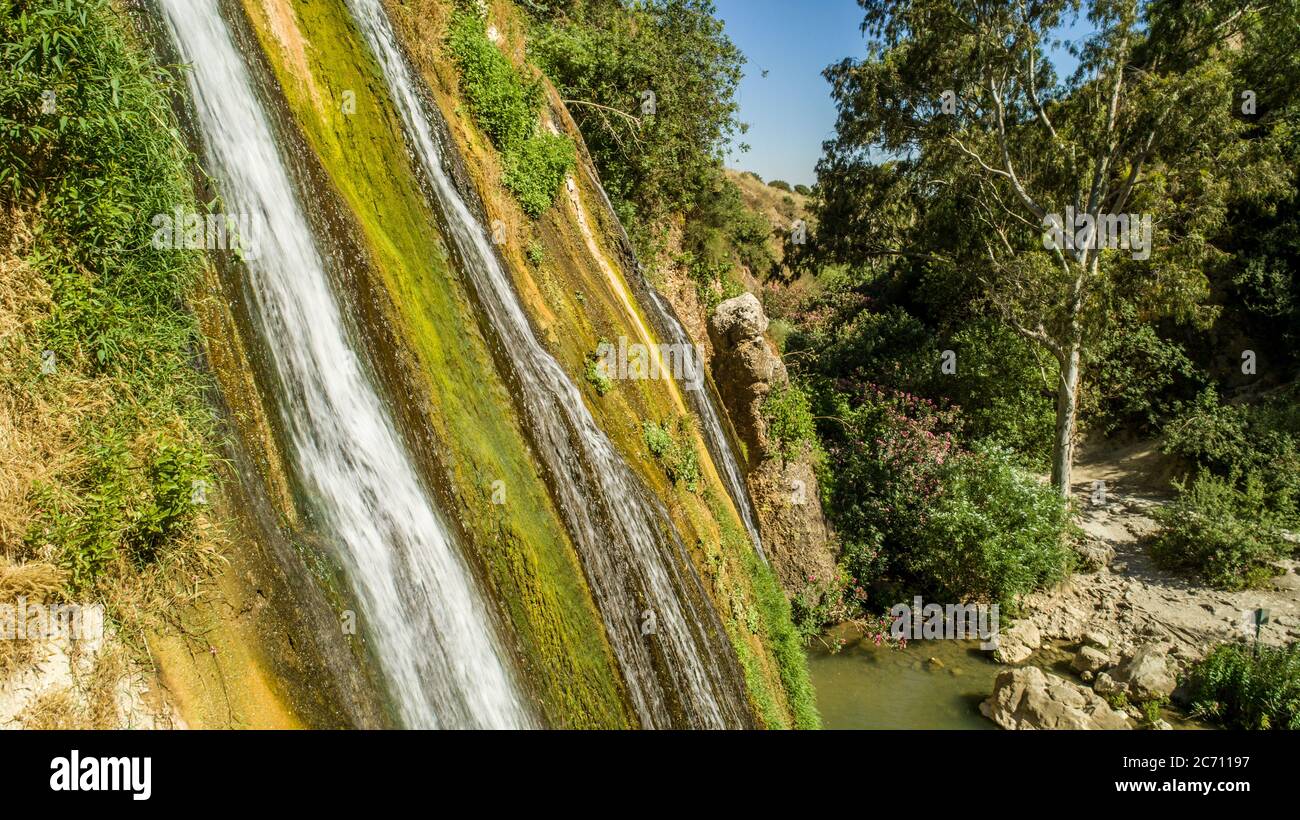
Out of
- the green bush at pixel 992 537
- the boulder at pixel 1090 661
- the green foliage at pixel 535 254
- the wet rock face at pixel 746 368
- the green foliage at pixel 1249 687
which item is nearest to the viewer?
the green foliage at pixel 535 254

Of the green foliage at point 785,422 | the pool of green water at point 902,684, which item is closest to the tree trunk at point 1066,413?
the pool of green water at point 902,684

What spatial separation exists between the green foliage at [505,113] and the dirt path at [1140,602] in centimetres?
1243

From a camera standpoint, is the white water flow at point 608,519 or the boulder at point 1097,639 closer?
the white water flow at point 608,519

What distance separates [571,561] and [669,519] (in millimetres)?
2891

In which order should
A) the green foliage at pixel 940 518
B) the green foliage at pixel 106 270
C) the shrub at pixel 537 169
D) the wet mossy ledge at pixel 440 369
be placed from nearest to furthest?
the green foliage at pixel 106 270 → the wet mossy ledge at pixel 440 369 → the shrub at pixel 537 169 → the green foliage at pixel 940 518

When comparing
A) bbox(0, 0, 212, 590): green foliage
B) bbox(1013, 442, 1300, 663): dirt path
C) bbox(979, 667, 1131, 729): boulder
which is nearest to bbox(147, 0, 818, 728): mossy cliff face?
bbox(0, 0, 212, 590): green foliage

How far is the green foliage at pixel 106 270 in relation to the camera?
384 centimetres

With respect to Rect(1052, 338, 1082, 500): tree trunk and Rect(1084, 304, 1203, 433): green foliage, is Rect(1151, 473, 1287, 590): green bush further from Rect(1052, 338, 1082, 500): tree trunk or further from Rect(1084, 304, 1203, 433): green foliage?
Rect(1084, 304, 1203, 433): green foliage

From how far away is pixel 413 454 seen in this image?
554 centimetres

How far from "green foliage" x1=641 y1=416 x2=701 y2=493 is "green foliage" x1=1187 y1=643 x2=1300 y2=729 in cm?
863

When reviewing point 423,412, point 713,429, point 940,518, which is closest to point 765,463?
point 713,429

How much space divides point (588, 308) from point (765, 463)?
21.1 ft

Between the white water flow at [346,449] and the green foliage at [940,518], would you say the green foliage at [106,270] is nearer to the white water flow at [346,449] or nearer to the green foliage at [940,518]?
the white water flow at [346,449]

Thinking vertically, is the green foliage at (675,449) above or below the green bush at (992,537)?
above
